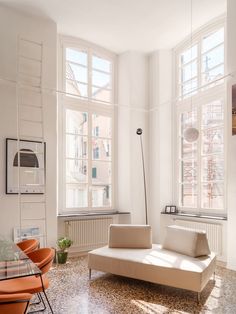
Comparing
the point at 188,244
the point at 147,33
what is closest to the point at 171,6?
the point at 147,33

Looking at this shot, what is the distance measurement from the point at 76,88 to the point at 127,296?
13.6 ft

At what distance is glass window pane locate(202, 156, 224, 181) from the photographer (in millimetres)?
5719

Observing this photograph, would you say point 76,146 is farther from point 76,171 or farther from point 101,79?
point 101,79

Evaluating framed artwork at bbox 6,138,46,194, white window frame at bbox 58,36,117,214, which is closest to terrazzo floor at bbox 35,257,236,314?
framed artwork at bbox 6,138,46,194

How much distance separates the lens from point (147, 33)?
20.2 ft

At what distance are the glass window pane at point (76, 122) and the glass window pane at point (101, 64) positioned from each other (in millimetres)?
1098

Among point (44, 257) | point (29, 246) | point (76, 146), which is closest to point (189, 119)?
point (76, 146)

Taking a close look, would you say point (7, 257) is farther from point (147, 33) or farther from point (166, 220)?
point (147, 33)

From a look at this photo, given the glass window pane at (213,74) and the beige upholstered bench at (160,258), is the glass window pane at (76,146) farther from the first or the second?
the glass window pane at (213,74)

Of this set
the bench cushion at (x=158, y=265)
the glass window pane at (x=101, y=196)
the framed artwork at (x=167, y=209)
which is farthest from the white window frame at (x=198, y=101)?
the bench cushion at (x=158, y=265)

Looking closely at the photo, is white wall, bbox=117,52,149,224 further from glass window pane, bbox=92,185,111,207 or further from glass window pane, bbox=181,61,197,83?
glass window pane, bbox=181,61,197,83

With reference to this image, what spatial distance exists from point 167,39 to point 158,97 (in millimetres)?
1178

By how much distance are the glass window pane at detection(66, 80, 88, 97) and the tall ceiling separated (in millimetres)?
942

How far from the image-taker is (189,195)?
6367 millimetres
